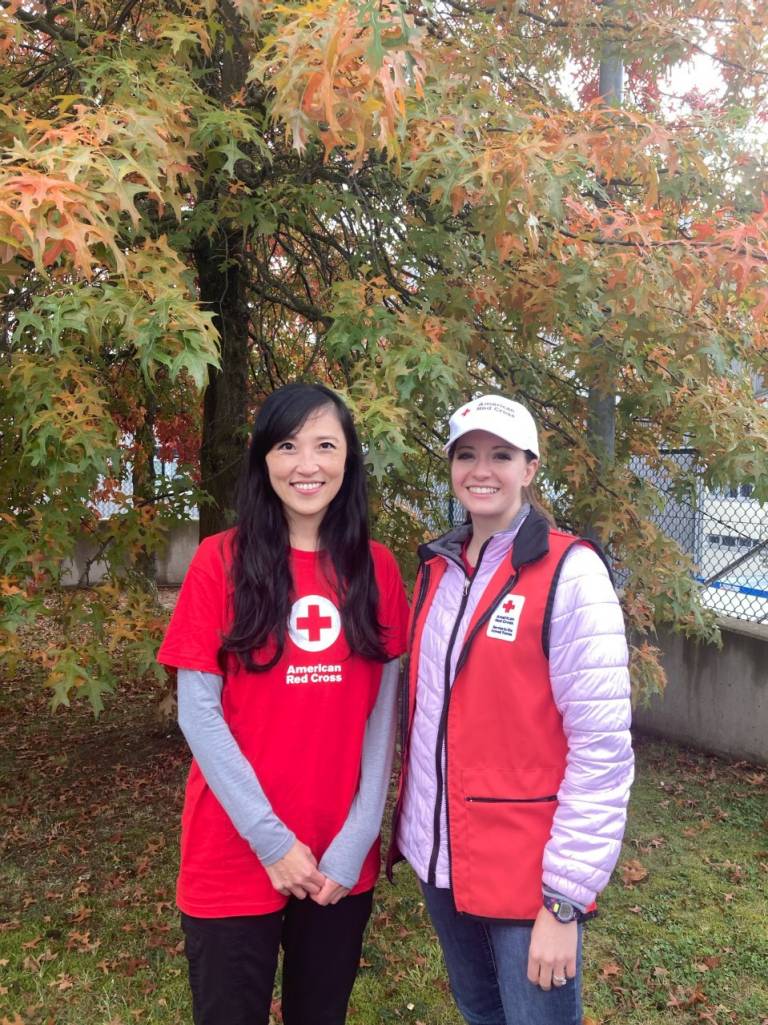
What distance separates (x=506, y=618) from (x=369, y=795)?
0.60 meters

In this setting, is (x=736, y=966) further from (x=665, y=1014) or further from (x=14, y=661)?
(x=14, y=661)

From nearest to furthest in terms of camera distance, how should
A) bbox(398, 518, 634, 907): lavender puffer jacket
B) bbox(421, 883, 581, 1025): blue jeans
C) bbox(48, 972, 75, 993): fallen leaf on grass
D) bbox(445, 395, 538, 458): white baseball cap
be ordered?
1. bbox(398, 518, 634, 907): lavender puffer jacket
2. bbox(421, 883, 581, 1025): blue jeans
3. bbox(445, 395, 538, 458): white baseball cap
4. bbox(48, 972, 75, 993): fallen leaf on grass

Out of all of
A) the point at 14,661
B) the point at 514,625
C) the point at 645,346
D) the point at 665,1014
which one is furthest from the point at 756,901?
the point at 14,661

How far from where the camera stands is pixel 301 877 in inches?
71.7

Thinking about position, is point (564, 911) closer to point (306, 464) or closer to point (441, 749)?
point (441, 749)

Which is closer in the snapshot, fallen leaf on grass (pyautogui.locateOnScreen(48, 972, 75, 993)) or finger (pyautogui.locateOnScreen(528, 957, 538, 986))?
finger (pyautogui.locateOnScreen(528, 957, 538, 986))

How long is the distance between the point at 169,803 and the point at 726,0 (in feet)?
16.6

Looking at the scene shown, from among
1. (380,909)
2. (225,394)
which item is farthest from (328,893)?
(225,394)

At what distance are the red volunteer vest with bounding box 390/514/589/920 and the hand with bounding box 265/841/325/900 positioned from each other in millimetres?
327

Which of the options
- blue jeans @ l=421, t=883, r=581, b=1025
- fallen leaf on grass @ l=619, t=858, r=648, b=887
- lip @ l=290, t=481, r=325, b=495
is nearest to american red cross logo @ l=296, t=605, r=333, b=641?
lip @ l=290, t=481, r=325, b=495

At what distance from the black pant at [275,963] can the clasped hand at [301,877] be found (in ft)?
0.26

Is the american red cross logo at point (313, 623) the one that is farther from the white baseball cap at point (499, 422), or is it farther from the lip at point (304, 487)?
the white baseball cap at point (499, 422)

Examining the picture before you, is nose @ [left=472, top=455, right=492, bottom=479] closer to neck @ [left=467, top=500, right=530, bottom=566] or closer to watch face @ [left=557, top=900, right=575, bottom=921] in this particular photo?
neck @ [left=467, top=500, right=530, bottom=566]

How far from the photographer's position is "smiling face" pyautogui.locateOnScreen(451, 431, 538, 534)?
72.2 inches
